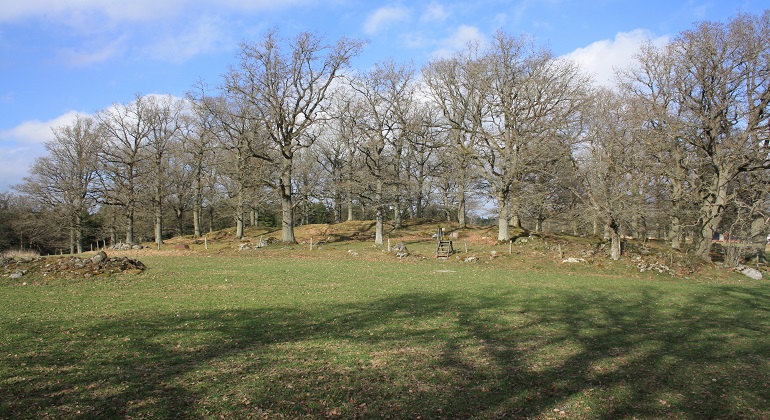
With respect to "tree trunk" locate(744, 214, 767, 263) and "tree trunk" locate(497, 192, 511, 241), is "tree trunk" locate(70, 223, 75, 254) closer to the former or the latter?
"tree trunk" locate(497, 192, 511, 241)

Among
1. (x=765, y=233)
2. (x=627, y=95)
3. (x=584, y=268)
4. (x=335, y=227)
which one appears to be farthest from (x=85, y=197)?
(x=765, y=233)

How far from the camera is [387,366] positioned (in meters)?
7.11

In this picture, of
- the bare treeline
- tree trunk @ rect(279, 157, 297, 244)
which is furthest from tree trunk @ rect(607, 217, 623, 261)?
tree trunk @ rect(279, 157, 297, 244)

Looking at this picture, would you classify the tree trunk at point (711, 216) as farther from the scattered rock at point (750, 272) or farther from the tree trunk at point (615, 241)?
the tree trunk at point (615, 241)

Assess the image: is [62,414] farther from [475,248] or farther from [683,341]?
[475,248]

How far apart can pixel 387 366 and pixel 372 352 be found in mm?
789

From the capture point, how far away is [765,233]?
1060 inches

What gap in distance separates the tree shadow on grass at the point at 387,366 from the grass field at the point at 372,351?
0.11ft

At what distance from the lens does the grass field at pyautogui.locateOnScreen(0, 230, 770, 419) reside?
5625mm

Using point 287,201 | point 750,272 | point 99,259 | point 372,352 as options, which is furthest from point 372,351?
point 287,201

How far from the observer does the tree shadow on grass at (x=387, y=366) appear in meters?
5.54

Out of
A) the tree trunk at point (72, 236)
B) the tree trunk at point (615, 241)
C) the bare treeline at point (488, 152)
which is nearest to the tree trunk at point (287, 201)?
the bare treeline at point (488, 152)

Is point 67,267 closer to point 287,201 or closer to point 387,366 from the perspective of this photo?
point 387,366

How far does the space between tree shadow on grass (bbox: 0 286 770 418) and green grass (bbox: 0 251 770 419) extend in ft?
0.11
